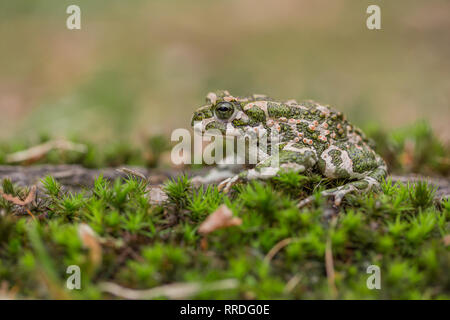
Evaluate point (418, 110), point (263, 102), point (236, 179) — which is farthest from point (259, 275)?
point (418, 110)

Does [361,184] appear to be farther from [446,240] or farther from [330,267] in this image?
[330,267]

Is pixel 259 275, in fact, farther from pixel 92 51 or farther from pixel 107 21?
pixel 107 21

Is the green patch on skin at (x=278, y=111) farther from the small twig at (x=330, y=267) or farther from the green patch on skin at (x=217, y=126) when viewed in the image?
the small twig at (x=330, y=267)

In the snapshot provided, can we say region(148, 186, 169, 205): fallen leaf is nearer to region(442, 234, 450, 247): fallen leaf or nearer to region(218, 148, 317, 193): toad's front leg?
region(218, 148, 317, 193): toad's front leg

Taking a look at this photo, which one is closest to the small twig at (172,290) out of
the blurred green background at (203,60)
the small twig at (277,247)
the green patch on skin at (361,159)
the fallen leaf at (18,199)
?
the small twig at (277,247)

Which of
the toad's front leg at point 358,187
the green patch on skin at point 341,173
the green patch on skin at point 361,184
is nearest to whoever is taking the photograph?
the toad's front leg at point 358,187

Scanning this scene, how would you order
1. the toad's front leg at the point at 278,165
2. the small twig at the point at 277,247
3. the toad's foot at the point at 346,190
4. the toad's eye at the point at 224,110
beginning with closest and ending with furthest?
the small twig at the point at 277,247
the toad's foot at the point at 346,190
the toad's front leg at the point at 278,165
the toad's eye at the point at 224,110

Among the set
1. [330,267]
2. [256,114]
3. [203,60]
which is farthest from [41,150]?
[203,60]
